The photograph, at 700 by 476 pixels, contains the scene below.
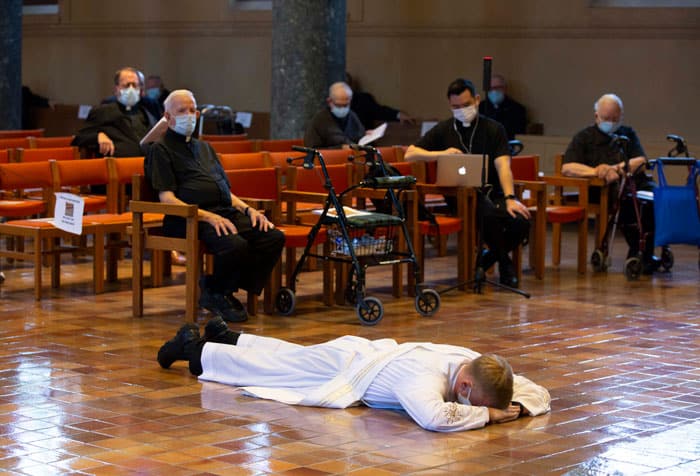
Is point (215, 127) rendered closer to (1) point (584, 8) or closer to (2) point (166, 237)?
(1) point (584, 8)

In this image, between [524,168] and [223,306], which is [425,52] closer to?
[524,168]

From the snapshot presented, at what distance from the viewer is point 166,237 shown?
7.41m

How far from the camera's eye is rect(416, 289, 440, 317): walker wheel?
7.62 meters

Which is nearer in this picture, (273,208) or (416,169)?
(273,208)

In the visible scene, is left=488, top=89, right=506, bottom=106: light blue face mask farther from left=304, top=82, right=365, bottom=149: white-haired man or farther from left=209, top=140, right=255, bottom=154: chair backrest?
left=209, top=140, right=255, bottom=154: chair backrest

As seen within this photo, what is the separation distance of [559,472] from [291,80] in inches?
325

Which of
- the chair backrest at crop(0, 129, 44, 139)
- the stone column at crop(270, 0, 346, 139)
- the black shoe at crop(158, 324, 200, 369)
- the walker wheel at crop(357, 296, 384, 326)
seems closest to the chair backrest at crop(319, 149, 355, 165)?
the walker wheel at crop(357, 296, 384, 326)

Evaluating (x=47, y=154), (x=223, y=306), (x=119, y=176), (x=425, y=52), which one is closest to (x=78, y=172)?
(x=119, y=176)

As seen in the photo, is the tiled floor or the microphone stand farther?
the microphone stand

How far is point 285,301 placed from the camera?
7.66 metres

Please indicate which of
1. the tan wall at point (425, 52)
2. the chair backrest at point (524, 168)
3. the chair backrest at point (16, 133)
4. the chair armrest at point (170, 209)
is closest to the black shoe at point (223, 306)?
the chair armrest at point (170, 209)

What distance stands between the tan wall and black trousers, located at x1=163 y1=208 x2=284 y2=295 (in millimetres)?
7378

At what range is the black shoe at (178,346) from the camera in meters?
5.82

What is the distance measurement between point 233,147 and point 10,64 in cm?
573
